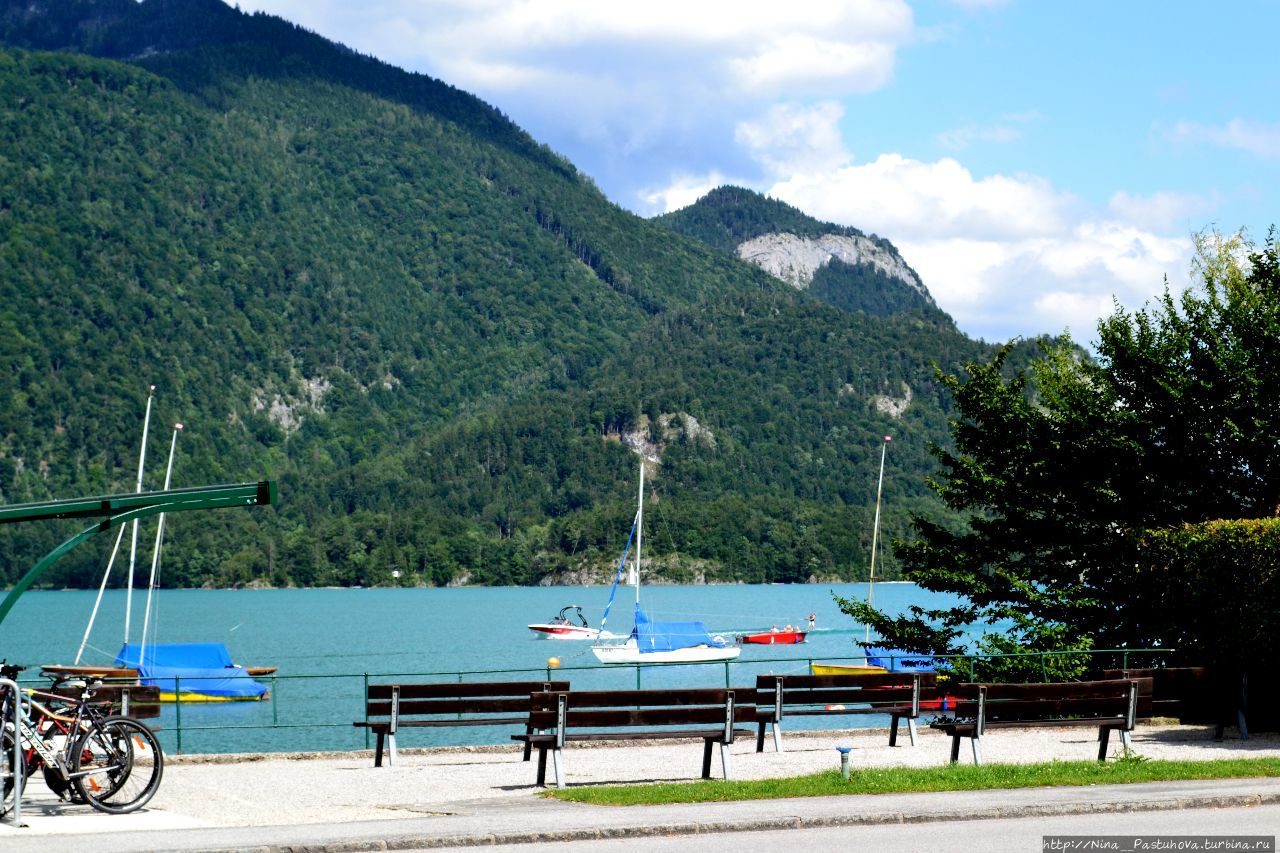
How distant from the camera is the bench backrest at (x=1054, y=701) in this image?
56.9 feet

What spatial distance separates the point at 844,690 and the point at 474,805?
642 cm

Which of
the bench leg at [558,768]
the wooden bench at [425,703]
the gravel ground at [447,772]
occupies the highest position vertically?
the wooden bench at [425,703]

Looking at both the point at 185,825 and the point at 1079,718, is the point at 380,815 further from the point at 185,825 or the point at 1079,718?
the point at 1079,718

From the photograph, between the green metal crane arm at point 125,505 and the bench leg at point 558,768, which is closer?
the green metal crane arm at point 125,505

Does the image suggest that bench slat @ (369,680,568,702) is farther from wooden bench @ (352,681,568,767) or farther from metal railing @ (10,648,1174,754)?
metal railing @ (10,648,1174,754)

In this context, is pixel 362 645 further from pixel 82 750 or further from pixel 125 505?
pixel 82 750

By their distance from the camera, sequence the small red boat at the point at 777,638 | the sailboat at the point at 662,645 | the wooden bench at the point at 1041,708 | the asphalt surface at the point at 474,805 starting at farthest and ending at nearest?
1. the small red boat at the point at 777,638
2. the sailboat at the point at 662,645
3. the wooden bench at the point at 1041,708
4. the asphalt surface at the point at 474,805

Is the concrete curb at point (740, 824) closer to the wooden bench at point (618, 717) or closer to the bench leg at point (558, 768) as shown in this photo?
the wooden bench at point (618, 717)

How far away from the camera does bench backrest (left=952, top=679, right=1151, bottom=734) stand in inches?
683

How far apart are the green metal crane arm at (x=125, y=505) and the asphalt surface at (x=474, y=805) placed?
7.28 ft

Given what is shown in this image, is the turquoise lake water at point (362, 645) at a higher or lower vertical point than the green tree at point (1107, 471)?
lower

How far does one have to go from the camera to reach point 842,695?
1923cm

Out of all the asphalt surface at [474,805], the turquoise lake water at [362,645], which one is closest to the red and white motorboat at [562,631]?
the turquoise lake water at [362,645]

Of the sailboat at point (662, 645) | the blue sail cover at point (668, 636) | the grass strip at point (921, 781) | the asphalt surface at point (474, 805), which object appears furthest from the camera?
the blue sail cover at point (668, 636)
